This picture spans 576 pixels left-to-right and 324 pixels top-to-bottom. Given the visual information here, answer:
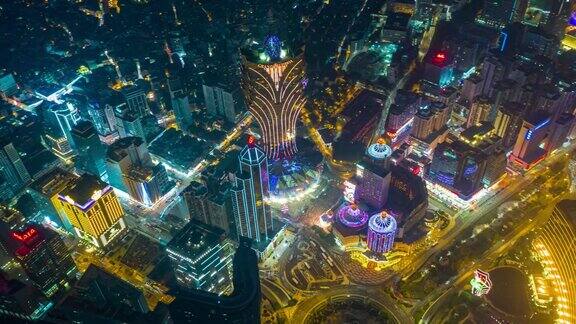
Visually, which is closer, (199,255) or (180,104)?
(199,255)

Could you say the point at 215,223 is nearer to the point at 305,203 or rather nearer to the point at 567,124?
the point at 305,203

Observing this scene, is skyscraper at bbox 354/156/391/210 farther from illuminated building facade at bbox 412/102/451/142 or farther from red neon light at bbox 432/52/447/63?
red neon light at bbox 432/52/447/63

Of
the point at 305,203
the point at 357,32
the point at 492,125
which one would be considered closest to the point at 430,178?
the point at 492,125

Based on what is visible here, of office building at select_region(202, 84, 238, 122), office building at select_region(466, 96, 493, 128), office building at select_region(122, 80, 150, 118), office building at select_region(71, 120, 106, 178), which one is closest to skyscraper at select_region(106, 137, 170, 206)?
office building at select_region(71, 120, 106, 178)

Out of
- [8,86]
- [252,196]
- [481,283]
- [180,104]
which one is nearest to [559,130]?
[481,283]

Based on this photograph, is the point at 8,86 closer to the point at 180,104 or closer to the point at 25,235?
the point at 180,104

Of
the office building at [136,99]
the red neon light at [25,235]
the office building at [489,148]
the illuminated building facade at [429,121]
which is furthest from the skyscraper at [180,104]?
the office building at [489,148]
